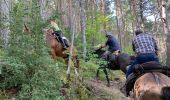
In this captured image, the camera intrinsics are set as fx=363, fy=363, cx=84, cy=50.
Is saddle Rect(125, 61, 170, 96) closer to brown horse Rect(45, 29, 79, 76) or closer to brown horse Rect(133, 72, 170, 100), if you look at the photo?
brown horse Rect(133, 72, 170, 100)

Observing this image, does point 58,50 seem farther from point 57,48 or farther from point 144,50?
point 144,50

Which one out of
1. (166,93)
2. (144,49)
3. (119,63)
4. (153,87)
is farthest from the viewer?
(119,63)

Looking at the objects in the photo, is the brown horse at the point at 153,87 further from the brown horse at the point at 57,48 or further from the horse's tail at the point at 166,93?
the brown horse at the point at 57,48

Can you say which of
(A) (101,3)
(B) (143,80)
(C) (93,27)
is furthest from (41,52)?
(A) (101,3)

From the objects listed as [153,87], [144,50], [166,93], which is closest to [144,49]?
[144,50]

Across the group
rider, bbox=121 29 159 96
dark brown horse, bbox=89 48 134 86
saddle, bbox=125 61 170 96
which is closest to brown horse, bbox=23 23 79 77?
rider, bbox=121 29 159 96

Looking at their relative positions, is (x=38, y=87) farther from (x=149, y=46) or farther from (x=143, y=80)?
(x=149, y=46)

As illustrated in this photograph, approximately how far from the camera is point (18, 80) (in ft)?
25.3

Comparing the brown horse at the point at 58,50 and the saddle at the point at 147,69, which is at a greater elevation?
the brown horse at the point at 58,50

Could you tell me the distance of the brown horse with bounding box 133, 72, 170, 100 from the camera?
7336 millimetres

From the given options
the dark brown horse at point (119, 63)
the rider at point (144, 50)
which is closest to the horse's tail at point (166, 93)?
the rider at point (144, 50)

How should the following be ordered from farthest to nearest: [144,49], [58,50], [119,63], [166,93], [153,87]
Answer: [119,63], [58,50], [144,49], [153,87], [166,93]

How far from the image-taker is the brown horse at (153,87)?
734 centimetres

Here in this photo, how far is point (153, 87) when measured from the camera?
7.45 meters
